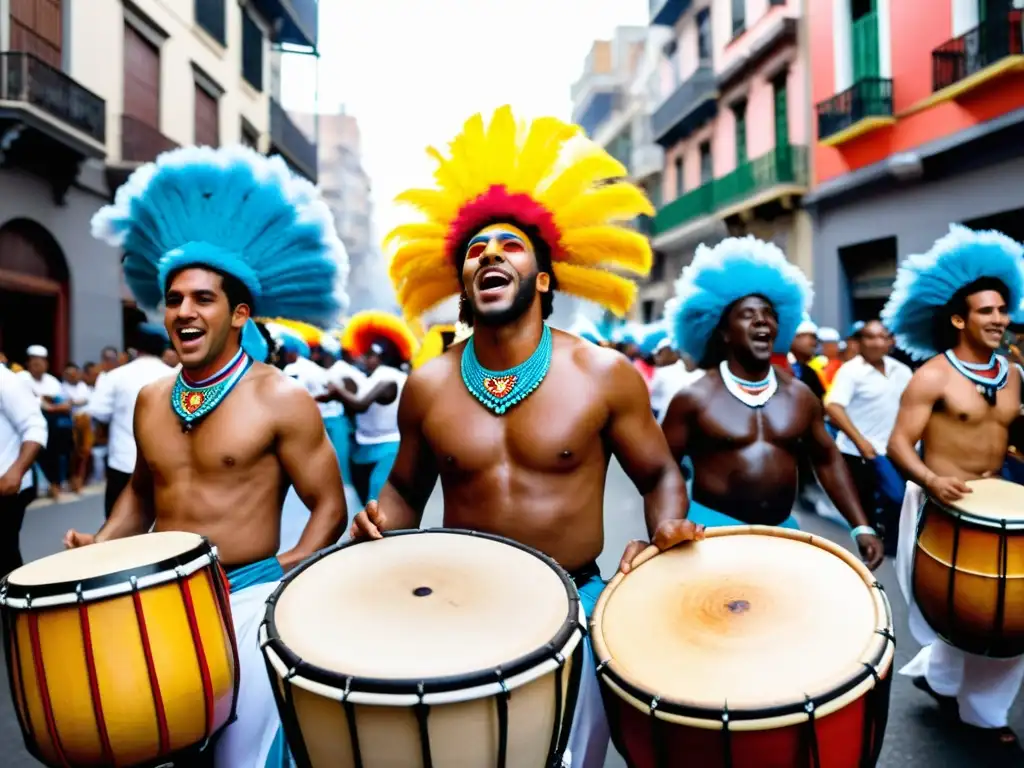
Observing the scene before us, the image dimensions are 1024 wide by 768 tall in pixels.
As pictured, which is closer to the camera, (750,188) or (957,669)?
(957,669)

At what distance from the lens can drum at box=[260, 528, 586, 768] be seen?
1.60 m

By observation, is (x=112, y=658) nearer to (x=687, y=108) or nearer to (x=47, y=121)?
(x=47, y=121)

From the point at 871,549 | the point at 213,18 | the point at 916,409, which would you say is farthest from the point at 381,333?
the point at 213,18

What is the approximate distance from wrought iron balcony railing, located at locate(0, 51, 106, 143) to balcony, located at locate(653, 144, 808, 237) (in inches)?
498

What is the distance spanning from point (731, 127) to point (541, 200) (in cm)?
1960

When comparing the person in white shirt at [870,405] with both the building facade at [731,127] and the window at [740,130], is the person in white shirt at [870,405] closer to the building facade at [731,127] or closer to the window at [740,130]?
the building facade at [731,127]

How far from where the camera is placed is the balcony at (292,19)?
23312mm

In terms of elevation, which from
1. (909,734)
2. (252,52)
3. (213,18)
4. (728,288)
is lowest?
(909,734)

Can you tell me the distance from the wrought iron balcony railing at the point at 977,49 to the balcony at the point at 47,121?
1298 cm

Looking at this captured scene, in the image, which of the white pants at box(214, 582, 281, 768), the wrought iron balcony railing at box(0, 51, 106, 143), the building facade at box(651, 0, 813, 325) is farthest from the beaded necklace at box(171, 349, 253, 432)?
the building facade at box(651, 0, 813, 325)

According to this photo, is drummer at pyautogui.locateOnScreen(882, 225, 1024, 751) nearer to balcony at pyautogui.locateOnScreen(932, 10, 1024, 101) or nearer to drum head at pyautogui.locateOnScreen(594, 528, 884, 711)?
drum head at pyautogui.locateOnScreen(594, 528, 884, 711)

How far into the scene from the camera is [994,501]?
124 inches

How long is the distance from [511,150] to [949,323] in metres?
2.71

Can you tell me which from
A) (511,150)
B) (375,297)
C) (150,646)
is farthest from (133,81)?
(375,297)
